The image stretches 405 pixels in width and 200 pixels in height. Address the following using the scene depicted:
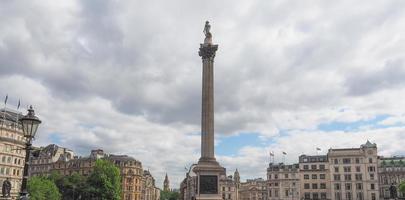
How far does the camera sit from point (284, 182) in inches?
5059

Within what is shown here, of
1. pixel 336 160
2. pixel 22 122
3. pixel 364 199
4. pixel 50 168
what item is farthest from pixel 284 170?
pixel 22 122

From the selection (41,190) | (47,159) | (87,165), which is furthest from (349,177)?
(47,159)

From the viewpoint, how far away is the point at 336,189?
12281 centimetres

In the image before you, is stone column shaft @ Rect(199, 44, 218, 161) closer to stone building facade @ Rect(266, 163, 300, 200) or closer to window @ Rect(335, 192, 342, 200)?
stone building facade @ Rect(266, 163, 300, 200)

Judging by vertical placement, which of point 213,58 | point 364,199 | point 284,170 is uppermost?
point 213,58

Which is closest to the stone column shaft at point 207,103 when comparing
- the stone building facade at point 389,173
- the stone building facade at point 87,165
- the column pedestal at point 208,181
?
the column pedestal at point 208,181

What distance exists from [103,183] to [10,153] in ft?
85.0

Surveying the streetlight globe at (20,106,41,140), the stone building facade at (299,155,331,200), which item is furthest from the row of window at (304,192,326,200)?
the streetlight globe at (20,106,41,140)

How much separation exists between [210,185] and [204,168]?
2518 millimetres

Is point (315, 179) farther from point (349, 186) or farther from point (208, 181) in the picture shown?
point (208, 181)

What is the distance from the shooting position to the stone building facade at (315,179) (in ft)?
411

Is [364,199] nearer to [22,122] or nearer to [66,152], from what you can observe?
[66,152]

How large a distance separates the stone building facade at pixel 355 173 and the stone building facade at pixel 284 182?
35.4 feet

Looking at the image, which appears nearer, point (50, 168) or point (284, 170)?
point (284, 170)
